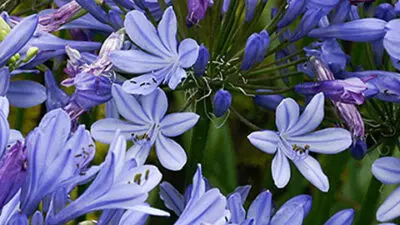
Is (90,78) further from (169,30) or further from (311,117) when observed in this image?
(311,117)

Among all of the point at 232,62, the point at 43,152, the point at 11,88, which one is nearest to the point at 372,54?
the point at 232,62

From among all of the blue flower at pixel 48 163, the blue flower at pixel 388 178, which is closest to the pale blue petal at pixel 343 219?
the blue flower at pixel 388 178

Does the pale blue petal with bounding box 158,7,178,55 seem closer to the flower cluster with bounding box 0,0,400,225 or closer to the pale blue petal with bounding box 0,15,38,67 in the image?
the flower cluster with bounding box 0,0,400,225

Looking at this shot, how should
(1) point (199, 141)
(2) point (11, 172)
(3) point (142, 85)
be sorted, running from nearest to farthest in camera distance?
(2) point (11, 172), (3) point (142, 85), (1) point (199, 141)

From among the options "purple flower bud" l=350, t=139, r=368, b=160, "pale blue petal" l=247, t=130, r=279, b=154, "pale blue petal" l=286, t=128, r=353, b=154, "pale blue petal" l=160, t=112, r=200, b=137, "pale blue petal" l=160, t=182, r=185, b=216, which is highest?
"pale blue petal" l=160, t=112, r=200, b=137

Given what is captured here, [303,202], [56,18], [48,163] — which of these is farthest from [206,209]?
[56,18]

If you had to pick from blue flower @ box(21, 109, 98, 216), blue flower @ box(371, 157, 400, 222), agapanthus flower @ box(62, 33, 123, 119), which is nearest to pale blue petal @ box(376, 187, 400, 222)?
blue flower @ box(371, 157, 400, 222)

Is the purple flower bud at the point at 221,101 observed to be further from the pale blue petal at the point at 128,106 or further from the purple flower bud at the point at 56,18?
the purple flower bud at the point at 56,18

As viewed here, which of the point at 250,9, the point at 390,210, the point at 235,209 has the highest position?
the point at 250,9
